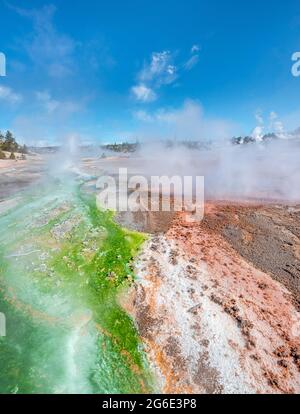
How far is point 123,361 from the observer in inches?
255

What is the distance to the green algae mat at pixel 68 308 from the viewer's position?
6.09 meters

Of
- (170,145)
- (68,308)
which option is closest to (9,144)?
(170,145)

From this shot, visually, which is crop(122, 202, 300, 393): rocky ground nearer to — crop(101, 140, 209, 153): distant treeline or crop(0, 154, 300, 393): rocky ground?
crop(0, 154, 300, 393): rocky ground

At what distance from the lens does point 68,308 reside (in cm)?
810

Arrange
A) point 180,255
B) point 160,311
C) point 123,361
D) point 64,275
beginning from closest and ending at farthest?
point 123,361 < point 160,311 < point 64,275 < point 180,255

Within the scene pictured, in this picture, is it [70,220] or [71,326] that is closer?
[71,326]

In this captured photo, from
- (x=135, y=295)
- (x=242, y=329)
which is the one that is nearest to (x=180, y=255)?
(x=135, y=295)

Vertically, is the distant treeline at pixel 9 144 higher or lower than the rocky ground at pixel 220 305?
higher

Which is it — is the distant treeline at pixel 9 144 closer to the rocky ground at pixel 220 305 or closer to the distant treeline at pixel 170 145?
the distant treeline at pixel 170 145

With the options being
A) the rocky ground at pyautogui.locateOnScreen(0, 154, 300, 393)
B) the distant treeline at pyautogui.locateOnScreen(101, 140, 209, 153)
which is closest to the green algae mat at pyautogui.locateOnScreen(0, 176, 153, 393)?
the rocky ground at pyautogui.locateOnScreen(0, 154, 300, 393)

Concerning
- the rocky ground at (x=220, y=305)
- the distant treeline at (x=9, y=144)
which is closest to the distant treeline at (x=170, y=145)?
the distant treeline at (x=9, y=144)

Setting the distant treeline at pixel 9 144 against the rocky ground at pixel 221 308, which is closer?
the rocky ground at pixel 221 308

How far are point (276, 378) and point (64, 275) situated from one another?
726 cm
